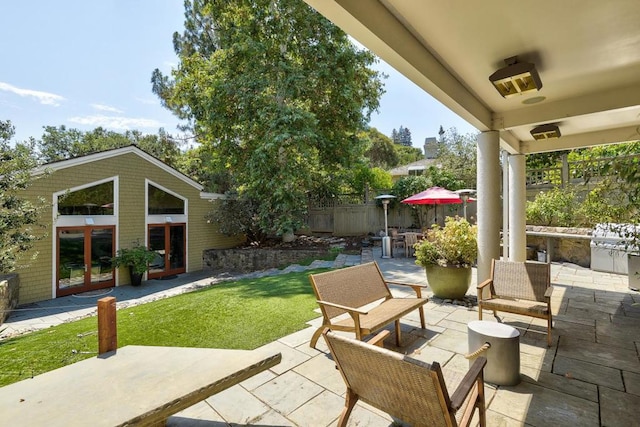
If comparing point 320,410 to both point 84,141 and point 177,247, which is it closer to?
point 177,247

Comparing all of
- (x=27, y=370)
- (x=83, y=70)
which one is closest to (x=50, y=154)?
(x=83, y=70)

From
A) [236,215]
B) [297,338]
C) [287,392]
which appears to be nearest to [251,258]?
[236,215]

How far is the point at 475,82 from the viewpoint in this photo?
145 inches

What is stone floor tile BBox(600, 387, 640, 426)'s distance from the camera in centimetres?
203

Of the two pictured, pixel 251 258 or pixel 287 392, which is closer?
pixel 287 392

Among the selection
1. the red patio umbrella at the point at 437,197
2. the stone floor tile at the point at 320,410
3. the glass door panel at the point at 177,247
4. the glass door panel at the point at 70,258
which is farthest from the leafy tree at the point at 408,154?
the stone floor tile at the point at 320,410

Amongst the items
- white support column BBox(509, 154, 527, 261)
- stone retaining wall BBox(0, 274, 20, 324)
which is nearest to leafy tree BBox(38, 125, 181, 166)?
stone retaining wall BBox(0, 274, 20, 324)

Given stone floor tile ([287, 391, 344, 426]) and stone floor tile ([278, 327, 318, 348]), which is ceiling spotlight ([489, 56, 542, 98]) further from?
stone floor tile ([278, 327, 318, 348])

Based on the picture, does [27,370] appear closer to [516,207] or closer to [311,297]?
[311,297]

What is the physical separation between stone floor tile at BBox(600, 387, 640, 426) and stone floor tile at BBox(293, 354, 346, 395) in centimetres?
183

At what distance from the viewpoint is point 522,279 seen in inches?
151

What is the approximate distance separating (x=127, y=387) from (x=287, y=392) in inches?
48.1

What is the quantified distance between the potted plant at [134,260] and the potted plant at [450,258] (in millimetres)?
10249

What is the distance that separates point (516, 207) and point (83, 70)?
16324mm
